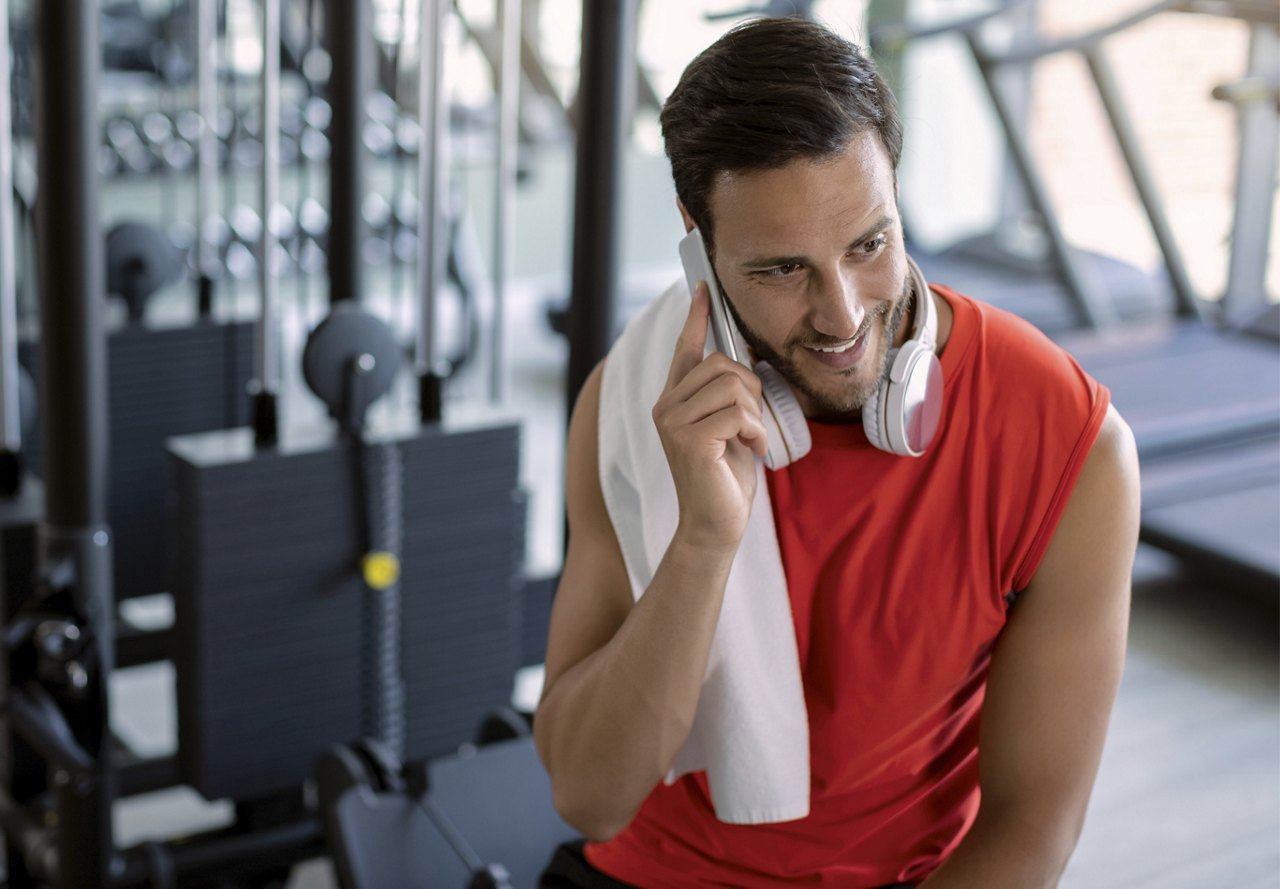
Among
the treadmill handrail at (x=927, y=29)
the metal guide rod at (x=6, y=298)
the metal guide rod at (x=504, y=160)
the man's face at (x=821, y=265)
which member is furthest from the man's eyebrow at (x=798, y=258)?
the treadmill handrail at (x=927, y=29)

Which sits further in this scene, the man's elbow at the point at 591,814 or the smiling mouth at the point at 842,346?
the man's elbow at the point at 591,814

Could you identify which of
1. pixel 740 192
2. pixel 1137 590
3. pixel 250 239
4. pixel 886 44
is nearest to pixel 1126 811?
pixel 1137 590

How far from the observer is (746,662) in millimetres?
1249

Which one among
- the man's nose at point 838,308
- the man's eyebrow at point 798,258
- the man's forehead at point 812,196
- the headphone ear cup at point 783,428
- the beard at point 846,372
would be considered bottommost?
the headphone ear cup at point 783,428

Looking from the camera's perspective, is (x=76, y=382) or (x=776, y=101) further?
(x=76, y=382)

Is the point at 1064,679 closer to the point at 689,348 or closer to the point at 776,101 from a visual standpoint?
the point at 689,348

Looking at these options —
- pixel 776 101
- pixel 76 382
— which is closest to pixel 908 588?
pixel 776 101

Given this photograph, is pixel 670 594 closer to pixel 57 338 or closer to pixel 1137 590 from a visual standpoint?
pixel 57 338

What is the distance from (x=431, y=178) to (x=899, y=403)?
1.08m

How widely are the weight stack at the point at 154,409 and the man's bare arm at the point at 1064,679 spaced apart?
5.32 ft

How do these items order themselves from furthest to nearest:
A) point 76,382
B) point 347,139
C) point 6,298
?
1. point 347,139
2. point 6,298
3. point 76,382

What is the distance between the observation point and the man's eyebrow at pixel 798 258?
113 cm

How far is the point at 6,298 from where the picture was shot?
6.42 feet

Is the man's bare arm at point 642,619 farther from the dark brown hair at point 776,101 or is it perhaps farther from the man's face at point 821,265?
the dark brown hair at point 776,101
